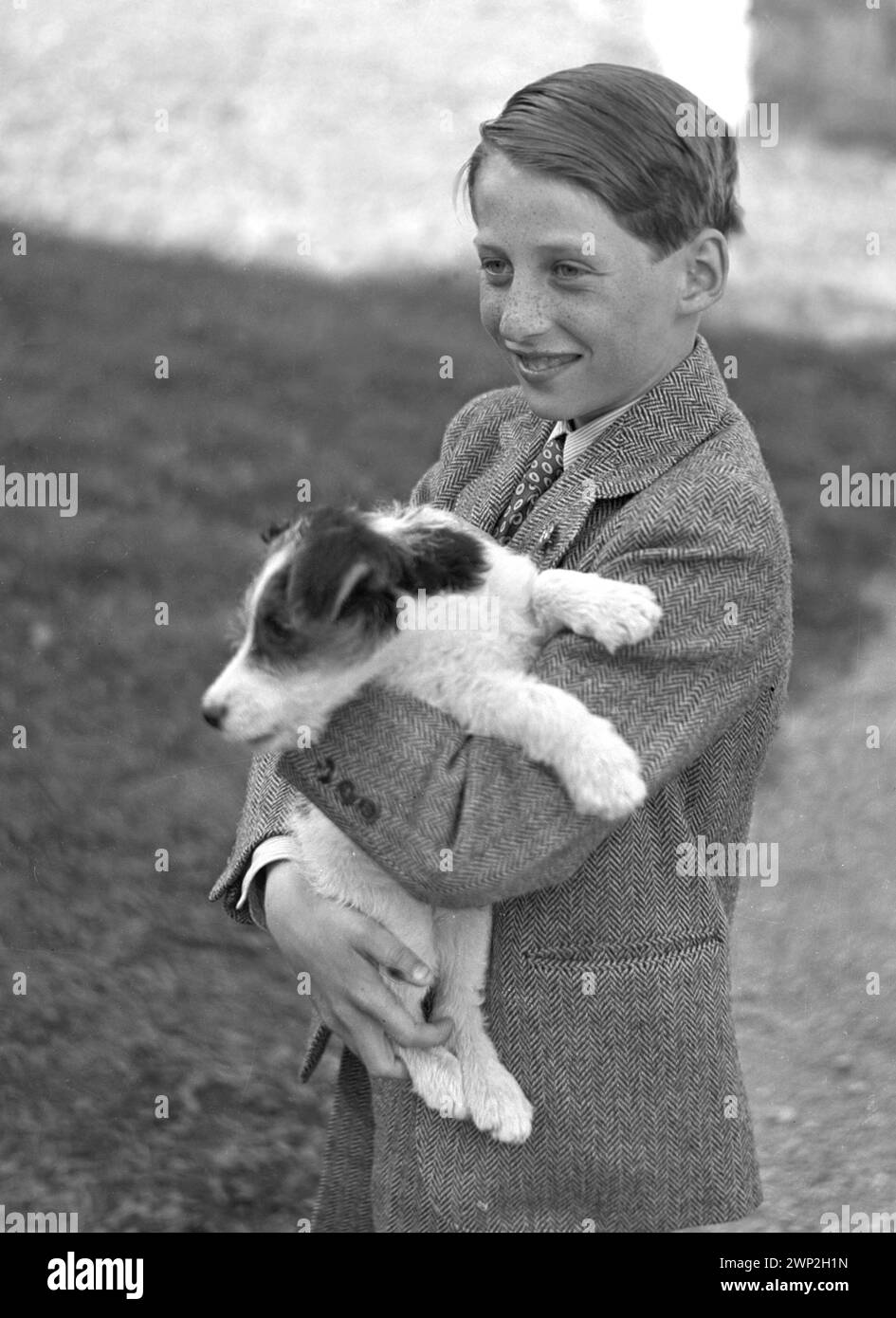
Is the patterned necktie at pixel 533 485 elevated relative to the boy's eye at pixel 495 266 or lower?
lower

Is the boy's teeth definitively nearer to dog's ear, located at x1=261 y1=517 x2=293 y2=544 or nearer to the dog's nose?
dog's ear, located at x1=261 y1=517 x2=293 y2=544

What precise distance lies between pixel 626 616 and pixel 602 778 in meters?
0.31

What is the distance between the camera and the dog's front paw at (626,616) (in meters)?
2.72

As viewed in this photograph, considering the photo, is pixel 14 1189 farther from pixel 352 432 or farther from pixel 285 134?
pixel 285 134

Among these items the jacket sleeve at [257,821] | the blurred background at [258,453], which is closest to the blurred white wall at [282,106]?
the blurred background at [258,453]

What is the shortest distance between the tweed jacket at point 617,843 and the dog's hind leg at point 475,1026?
33 millimetres

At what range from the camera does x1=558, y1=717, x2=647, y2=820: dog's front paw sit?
2.64 m

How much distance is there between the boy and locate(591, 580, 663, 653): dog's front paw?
0.04m

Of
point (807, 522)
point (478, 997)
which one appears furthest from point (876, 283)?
point (478, 997)

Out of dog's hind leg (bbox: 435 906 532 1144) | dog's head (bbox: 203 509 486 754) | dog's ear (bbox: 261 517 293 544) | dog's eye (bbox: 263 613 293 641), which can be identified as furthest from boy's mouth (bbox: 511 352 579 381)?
dog's hind leg (bbox: 435 906 532 1144)

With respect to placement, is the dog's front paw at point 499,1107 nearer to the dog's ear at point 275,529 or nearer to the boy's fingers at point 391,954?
the boy's fingers at point 391,954

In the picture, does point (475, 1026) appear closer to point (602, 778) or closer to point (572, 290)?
point (602, 778)

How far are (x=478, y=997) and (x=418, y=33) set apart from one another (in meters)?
10.3

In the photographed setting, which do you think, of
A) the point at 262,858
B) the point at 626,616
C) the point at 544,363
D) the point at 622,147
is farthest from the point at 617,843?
the point at 622,147
